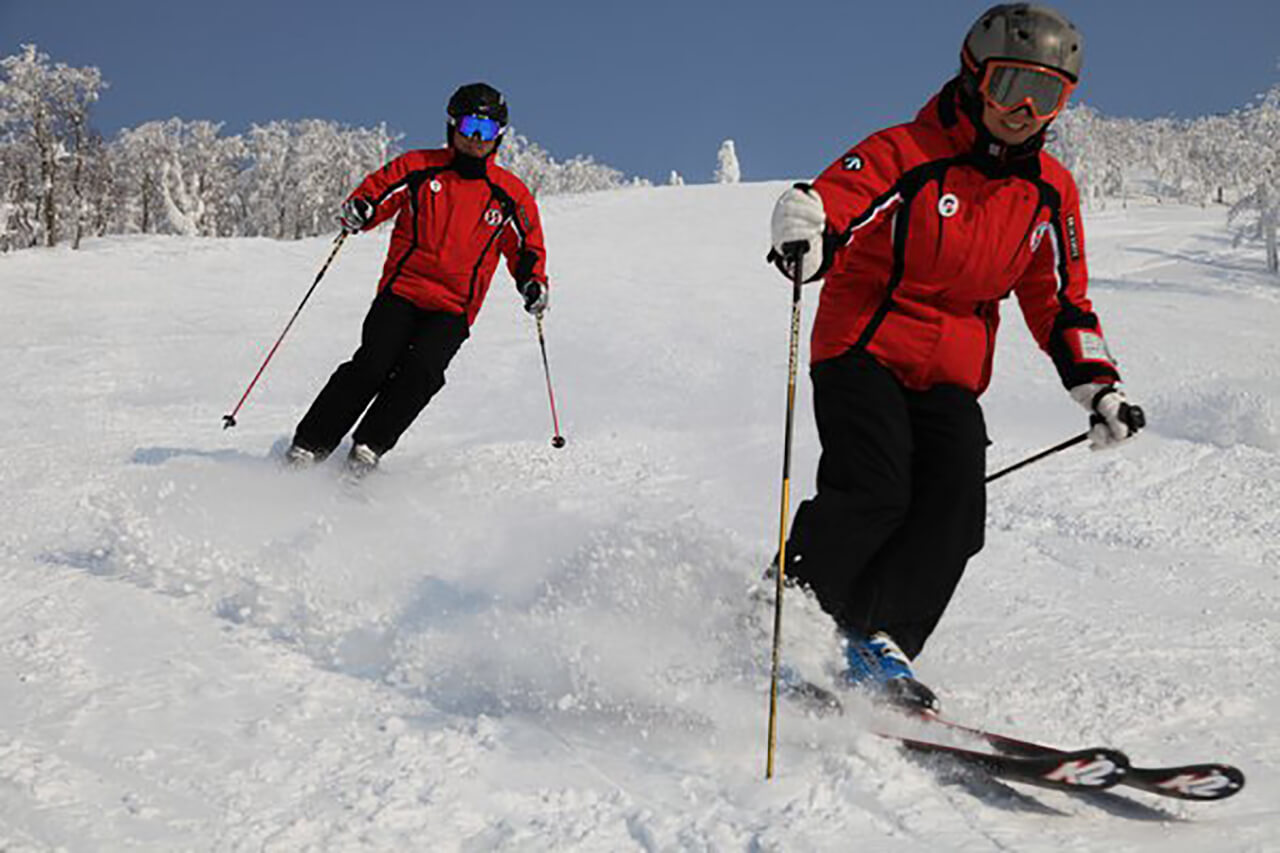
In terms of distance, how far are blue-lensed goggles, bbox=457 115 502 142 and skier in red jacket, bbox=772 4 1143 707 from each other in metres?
2.77

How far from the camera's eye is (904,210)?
2873mm

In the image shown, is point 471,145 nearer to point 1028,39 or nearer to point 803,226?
point 803,226

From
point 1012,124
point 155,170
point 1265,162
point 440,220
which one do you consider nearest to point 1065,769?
point 1012,124

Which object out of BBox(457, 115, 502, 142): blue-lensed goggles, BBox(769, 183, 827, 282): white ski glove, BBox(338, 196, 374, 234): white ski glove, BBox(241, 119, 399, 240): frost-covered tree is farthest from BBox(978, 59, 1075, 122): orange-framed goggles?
BBox(241, 119, 399, 240): frost-covered tree

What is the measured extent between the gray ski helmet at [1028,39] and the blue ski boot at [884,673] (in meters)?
1.62

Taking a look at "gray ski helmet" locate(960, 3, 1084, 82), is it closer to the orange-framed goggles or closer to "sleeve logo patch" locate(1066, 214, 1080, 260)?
the orange-framed goggles

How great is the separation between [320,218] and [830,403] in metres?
68.7

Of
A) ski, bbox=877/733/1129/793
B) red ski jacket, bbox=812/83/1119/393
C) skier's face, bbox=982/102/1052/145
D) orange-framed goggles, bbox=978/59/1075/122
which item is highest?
orange-framed goggles, bbox=978/59/1075/122

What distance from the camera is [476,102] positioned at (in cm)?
520

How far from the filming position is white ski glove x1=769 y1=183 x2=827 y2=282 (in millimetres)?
2713

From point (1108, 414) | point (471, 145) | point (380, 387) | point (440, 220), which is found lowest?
point (380, 387)

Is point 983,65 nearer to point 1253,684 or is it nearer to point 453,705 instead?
point 1253,684

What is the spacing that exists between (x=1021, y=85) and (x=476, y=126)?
10.5 feet

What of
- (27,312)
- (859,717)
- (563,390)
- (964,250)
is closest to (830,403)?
(964,250)
